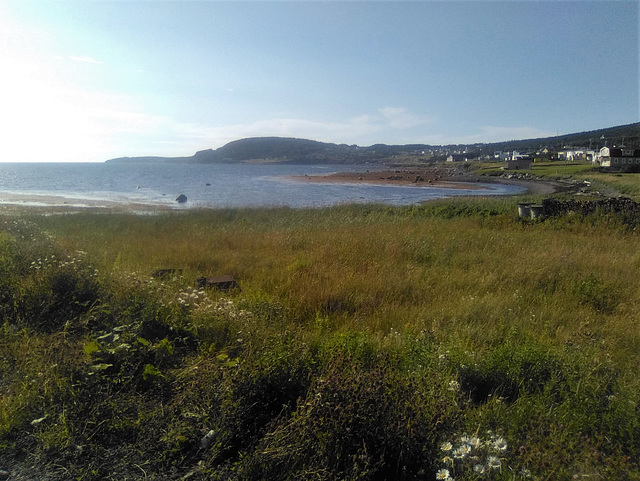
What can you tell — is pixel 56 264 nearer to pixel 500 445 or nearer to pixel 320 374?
pixel 320 374

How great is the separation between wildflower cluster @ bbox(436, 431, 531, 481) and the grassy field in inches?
0.5

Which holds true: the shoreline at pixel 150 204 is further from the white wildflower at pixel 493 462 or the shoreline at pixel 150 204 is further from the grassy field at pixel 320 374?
the white wildflower at pixel 493 462

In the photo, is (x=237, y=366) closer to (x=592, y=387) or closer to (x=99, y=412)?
(x=99, y=412)

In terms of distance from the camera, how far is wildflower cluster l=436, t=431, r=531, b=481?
7.38ft

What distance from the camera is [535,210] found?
14.8 metres

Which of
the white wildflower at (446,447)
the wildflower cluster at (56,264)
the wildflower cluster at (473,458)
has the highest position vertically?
the wildflower cluster at (56,264)

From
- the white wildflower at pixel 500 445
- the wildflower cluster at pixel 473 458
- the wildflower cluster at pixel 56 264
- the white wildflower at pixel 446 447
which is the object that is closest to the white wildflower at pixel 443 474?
the wildflower cluster at pixel 473 458

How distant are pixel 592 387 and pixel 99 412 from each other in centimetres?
378

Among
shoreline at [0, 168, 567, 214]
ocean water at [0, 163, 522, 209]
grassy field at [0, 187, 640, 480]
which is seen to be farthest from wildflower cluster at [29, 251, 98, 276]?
ocean water at [0, 163, 522, 209]

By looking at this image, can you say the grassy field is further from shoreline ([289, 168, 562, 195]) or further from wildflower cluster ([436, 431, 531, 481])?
shoreline ([289, 168, 562, 195])

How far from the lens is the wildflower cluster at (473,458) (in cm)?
225

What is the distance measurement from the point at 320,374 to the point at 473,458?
52.8 inches

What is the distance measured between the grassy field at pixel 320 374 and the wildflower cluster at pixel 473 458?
13 millimetres

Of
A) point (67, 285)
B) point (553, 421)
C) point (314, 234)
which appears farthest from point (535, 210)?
point (67, 285)
